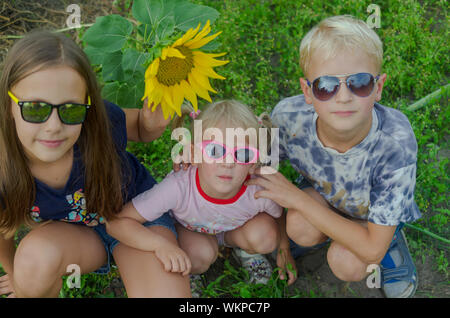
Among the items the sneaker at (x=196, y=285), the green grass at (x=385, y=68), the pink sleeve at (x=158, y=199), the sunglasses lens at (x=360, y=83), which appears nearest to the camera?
the sunglasses lens at (x=360, y=83)

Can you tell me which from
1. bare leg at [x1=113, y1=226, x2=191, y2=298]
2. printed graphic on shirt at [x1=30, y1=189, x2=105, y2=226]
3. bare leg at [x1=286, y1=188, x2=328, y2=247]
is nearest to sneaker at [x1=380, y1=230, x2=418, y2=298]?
bare leg at [x1=286, y1=188, x2=328, y2=247]

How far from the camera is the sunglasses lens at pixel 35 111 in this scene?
1.61 metres

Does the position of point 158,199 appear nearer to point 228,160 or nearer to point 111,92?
point 228,160

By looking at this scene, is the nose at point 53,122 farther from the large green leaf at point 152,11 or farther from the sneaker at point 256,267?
the sneaker at point 256,267

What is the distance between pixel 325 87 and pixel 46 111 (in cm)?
102

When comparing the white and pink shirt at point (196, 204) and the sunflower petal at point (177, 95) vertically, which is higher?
the sunflower petal at point (177, 95)

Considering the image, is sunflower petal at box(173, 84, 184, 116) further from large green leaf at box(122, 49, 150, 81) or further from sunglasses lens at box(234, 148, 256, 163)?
sunglasses lens at box(234, 148, 256, 163)

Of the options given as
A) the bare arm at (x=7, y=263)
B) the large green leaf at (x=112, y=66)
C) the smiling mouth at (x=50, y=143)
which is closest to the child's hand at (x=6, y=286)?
the bare arm at (x=7, y=263)

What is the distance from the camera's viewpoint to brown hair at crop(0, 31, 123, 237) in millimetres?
A: 1653

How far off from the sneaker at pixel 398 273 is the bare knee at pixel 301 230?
0.40m

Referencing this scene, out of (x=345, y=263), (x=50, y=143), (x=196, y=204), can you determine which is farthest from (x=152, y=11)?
(x=345, y=263)

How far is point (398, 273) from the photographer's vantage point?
2295 mm

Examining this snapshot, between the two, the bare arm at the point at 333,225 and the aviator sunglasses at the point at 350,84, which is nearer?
the aviator sunglasses at the point at 350,84

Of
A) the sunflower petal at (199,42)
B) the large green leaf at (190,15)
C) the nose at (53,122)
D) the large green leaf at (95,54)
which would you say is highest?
the large green leaf at (190,15)
